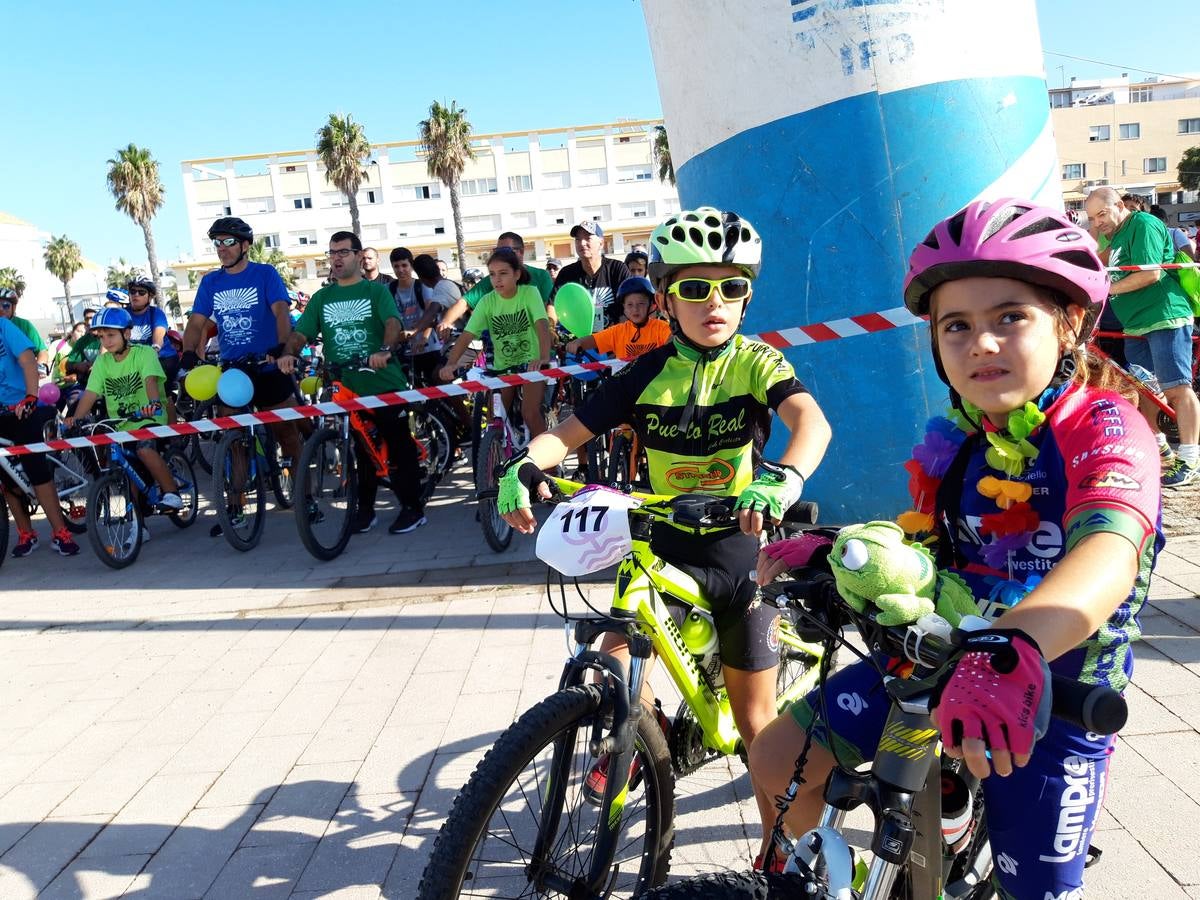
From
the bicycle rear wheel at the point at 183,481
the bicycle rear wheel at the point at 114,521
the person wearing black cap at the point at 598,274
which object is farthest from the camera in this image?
the person wearing black cap at the point at 598,274

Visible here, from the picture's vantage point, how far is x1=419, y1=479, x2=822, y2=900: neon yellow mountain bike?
2.04 meters

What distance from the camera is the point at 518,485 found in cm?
244

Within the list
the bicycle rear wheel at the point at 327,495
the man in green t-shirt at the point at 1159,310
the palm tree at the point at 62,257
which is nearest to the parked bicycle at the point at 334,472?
the bicycle rear wheel at the point at 327,495

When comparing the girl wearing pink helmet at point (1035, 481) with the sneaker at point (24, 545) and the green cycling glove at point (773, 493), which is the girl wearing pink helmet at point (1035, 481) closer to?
the green cycling glove at point (773, 493)

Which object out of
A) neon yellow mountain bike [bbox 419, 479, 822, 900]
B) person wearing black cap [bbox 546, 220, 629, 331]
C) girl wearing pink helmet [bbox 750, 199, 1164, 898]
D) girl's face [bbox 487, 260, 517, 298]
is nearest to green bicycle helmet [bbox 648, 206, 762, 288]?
neon yellow mountain bike [bbox 419, 479, 822, 900]

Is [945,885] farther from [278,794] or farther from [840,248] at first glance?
[840,248]

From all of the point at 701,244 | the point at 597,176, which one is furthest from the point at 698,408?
the point at 597,176

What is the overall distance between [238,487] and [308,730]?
12.5 ft

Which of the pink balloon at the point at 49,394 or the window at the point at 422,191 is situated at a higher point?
the window at the point at 422,191

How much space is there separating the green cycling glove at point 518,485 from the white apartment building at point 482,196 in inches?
2933

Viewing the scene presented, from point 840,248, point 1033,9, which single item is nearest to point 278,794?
point 840,248

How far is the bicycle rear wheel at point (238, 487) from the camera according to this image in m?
7.07

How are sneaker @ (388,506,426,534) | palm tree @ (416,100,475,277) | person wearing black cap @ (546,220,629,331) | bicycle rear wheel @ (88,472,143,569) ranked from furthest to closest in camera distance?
palm tree @ (416,100,475,277)
person wearing black cap @ (546,220,629,331)
sneaker @ (388,506,426,534)
bicycle rear wheel @ (88,472,143,569)

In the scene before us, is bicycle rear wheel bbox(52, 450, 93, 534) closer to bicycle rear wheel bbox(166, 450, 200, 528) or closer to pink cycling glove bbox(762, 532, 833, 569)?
bicycle rear wheel bbox(166, 450, 200, 528)
